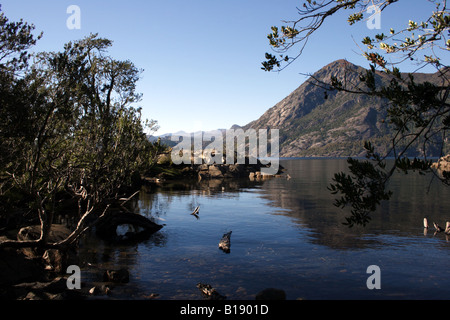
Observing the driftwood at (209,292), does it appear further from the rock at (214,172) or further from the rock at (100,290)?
the rock at (214,172)

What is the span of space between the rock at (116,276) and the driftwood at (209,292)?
4025 millimetres

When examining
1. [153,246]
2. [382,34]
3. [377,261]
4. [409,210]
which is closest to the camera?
[382,34]

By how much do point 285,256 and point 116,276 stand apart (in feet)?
35.2

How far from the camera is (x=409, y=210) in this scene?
133 feet

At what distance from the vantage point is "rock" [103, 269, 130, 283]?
17.2 metres

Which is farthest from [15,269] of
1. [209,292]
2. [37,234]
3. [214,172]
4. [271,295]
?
[214,172]

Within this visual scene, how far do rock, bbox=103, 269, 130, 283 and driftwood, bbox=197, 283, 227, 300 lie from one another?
4025mm

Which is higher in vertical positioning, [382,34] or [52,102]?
[382,34]

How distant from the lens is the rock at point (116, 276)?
17219 mm

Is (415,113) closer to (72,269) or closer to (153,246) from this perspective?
(72,269)

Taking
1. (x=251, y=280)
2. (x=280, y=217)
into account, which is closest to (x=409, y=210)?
(x=280, y=217)

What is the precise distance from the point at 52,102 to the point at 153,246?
44.6 feet

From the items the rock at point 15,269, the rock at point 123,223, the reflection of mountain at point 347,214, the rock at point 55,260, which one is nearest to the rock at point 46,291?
the rock at point 15,269
